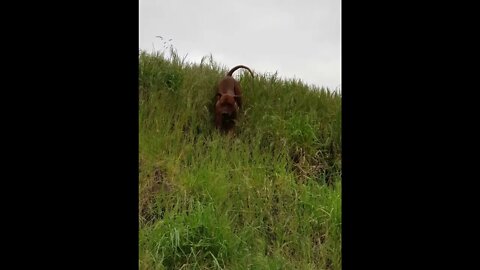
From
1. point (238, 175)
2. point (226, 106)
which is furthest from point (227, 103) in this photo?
point (238, 175)

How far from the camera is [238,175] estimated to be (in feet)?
8.86

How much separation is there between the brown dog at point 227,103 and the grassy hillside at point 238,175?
71 mm

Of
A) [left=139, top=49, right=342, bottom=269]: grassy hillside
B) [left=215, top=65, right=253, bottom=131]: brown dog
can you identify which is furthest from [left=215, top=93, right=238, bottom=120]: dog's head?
[left=139, top=49, right=342, bottom=269]: grassy hillside

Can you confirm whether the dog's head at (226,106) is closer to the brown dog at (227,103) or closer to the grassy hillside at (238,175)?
the brown dog at (227,103)

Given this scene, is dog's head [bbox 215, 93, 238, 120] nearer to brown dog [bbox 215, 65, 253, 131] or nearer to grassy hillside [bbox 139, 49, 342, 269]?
brown dog [bbox 215, 65, 253, 131]

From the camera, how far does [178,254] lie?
7.07 ft

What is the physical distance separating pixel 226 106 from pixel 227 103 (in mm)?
18

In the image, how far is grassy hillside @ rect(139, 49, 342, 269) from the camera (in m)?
2.23

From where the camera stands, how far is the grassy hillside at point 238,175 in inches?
87.7
